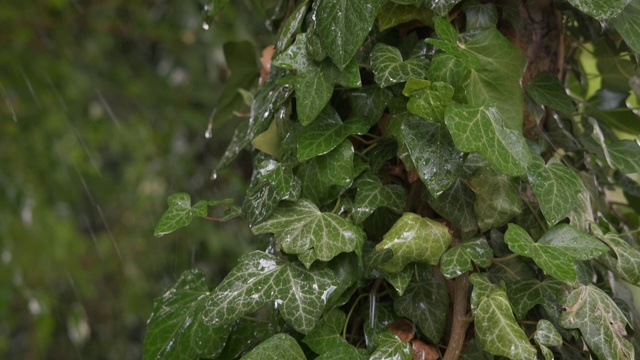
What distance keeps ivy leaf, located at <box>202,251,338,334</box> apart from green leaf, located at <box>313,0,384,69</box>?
7.9 inches

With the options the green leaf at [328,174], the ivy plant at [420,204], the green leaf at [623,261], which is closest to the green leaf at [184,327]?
the ivy plant at [420,204]

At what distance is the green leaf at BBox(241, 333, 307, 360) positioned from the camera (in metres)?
0.68

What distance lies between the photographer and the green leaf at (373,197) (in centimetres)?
71

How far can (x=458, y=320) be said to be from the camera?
0.70 meters

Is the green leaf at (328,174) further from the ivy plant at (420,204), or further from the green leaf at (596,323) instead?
the green leaf at (596,323)

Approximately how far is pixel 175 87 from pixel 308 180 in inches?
74.1

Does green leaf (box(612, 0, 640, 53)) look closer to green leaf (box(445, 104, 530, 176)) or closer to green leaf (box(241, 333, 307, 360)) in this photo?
green leaf (box(445, 104, 530, 176))

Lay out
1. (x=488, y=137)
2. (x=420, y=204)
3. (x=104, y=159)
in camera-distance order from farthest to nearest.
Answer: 1. (x=104, y=159)
2. (x=420, y=204)
3. (x=488, y=137)

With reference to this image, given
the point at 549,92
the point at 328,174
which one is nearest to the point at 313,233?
the point at 328,174

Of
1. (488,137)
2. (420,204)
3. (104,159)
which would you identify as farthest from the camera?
(104,159)

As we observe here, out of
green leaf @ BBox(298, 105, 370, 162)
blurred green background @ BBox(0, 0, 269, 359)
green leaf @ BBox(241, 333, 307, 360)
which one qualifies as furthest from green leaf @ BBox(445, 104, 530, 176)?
blurred green background @ BBox(0, 0, 269, 359)

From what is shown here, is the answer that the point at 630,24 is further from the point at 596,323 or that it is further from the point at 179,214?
the point at 179,214

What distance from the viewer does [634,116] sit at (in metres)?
0.91

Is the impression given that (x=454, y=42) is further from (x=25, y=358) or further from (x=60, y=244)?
(x=25, y=358)
